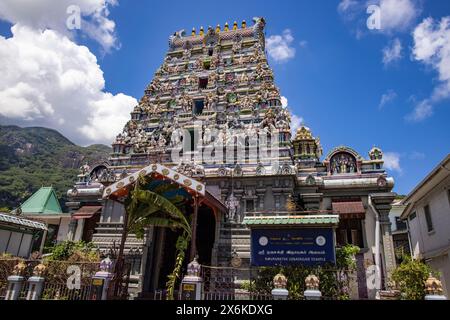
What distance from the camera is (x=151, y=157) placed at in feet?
63.7

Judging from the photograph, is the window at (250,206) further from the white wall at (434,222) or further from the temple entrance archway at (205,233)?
the white wall at (434,222)

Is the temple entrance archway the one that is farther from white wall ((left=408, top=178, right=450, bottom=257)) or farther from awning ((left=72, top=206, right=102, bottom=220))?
white wall ((left=408, top=178, right=450, bottom=257))

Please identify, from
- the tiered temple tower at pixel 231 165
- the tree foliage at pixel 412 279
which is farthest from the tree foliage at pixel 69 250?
the tree foliage at pixel 412 279

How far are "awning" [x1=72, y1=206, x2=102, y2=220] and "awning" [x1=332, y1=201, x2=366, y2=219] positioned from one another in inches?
559

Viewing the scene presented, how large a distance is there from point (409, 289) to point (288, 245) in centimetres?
436

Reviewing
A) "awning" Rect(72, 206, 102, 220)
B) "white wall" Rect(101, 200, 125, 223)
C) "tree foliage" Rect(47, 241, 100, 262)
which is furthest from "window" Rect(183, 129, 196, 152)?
"tree foliage" Rect(47, 241, 100, 262)

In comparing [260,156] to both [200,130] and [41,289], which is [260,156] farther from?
[41,289]

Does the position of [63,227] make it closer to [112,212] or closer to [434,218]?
[112,212]

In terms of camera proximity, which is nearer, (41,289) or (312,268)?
(41,289)

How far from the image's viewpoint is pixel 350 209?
15.8m

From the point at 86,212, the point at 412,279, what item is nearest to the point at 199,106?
the point at 86,212

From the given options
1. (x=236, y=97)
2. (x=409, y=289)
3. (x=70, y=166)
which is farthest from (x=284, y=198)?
(x=70, y=166)

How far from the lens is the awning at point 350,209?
15406 millimetres
